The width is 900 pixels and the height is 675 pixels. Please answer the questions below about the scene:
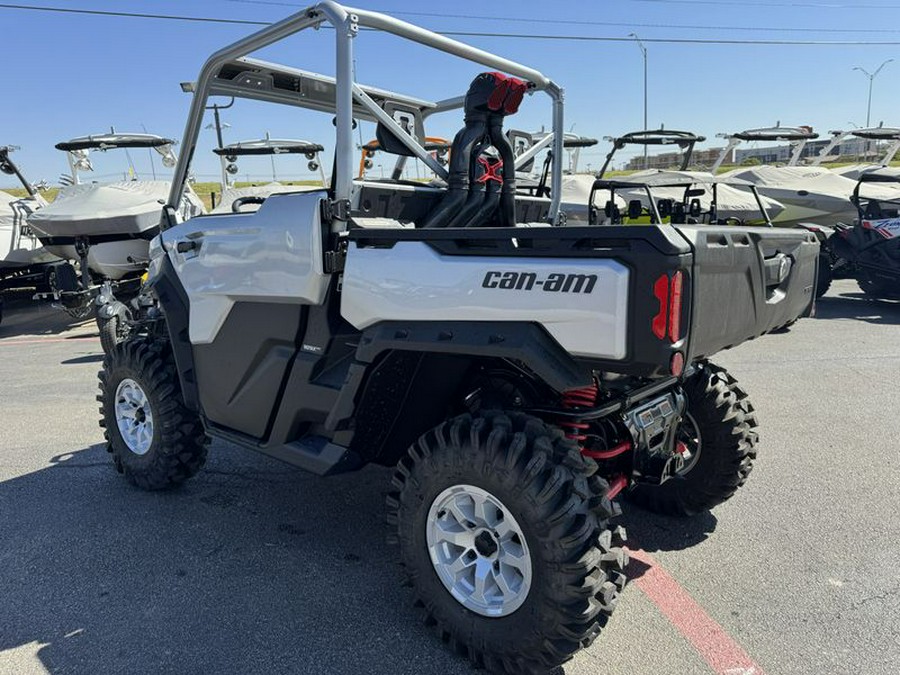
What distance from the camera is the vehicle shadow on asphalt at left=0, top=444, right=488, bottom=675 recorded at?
2.78 meters

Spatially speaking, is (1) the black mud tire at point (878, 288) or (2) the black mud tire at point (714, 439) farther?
(1) the black mud tire at point (878, 288)

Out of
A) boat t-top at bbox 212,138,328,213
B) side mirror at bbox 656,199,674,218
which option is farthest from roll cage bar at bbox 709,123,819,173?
boat t-top at bbox 212,138,328,213

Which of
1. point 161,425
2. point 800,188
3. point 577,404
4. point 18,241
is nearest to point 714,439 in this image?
point 577,404

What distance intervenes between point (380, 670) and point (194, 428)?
7.02 feet

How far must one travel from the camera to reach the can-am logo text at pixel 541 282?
7.55ft

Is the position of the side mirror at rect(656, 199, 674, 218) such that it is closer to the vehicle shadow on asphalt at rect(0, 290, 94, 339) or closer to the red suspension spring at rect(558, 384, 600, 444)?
the red suspension spring at rect(558, 384, 600, 444)

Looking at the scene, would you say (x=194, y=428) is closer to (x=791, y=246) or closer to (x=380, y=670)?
(x=380, y=670)

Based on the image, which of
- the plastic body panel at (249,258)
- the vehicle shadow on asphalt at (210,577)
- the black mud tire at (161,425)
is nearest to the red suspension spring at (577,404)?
the vehicle shadow on asphalt at (210,577)

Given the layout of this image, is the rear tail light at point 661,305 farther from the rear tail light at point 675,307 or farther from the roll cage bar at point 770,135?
the roll cage bar at point 770,135

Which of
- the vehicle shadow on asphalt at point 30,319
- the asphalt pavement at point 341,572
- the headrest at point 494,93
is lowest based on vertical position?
the vehicle shadow on asphalt at point 30,319

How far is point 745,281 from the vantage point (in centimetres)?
264

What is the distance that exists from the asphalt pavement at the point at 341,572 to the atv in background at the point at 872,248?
252 inches

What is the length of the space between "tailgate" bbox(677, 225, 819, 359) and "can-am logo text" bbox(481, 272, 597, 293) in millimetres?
348

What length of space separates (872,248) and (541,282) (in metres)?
10.6
